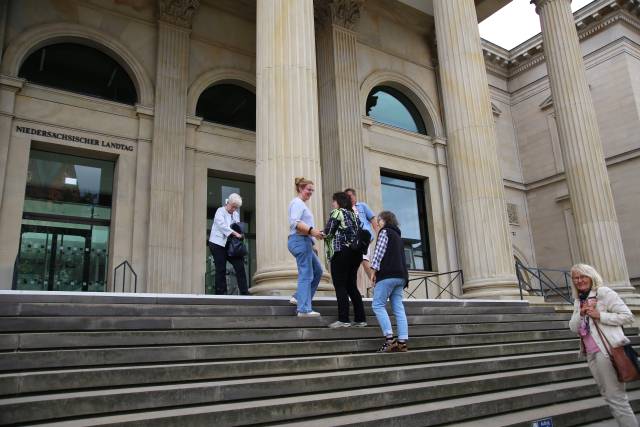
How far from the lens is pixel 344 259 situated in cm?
630

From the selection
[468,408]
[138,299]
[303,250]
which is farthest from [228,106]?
[468,408]

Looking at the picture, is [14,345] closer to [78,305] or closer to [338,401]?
[78,305]

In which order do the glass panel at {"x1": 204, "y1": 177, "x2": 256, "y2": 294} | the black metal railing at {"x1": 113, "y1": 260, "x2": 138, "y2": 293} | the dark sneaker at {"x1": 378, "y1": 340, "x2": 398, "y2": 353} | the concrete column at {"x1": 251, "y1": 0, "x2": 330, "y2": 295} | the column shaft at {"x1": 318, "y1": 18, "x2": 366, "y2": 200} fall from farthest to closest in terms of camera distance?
the column shaft at {"x1": 318, "y1": 18, "x2": 366, "y2": 200} < the glass panel at {"x1": 204, "y1": 177, "x2": 256, "y2": 294} < the black metal railing at {"x1": 113, "y1": 260, "x2": 138, "y2": 293} < the concrete column at {"x1": 251, "y1": 0, "x2": 330, "y2": 295} < the dark sneaker at {"x1": 378, "y1": 340, "x2": 398, "y2": 353}

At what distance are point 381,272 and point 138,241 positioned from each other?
8.19 meters

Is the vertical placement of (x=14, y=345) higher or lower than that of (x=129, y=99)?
lower

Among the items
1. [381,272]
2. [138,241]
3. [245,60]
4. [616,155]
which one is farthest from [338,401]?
[616,155]

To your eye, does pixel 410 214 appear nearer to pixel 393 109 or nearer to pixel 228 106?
pixel 393 109

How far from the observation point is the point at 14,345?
4.49 m

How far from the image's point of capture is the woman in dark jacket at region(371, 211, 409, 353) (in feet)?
19.1

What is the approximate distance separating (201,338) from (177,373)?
843 mm

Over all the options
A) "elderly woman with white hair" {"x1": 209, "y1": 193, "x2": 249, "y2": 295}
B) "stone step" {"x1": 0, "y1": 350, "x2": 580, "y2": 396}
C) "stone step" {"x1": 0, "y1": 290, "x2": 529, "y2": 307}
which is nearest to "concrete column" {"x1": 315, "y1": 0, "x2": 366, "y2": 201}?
"elderly woman with white hair" {"x1": 209, "y1": 193, "x2": 249, "y2": 295}

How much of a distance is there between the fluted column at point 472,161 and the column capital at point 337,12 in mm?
3870

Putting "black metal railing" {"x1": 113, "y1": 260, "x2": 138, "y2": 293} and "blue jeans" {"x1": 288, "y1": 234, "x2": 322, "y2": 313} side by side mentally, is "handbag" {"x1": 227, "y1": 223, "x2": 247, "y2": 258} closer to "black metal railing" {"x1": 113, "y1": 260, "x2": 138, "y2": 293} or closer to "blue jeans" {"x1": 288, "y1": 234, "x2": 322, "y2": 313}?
"blue jeans" {"x1": 288, "y1": 234, "x2": 322, "y2": 313}

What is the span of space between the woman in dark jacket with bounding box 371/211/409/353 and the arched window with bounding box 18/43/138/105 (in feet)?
32.6
